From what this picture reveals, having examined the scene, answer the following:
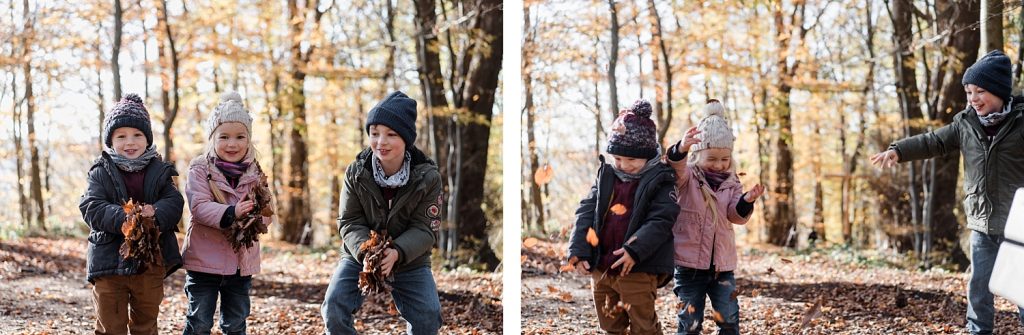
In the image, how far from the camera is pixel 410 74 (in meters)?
7.24

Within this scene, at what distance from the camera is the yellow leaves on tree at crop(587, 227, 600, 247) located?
3.23 meters

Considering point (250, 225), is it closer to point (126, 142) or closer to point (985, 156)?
point (126, 142)

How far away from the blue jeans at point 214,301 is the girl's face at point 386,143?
785 mm

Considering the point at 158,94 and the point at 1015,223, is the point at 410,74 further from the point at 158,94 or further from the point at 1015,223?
the point at 1015,223

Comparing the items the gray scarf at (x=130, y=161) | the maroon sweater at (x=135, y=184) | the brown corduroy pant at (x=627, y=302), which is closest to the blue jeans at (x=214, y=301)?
the maroon sweater at (x=135, y=184)

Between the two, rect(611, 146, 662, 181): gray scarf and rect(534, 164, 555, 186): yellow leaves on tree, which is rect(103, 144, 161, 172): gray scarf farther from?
rect(534, 164, 555, 186): yellow leaves on tree

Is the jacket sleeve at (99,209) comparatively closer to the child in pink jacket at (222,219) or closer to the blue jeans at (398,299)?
the child in pink jacket at (222,219)

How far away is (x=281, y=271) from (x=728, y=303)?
4.41 metres

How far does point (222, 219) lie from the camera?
10.2ft

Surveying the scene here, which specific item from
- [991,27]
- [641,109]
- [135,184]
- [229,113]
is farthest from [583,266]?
[991,27]

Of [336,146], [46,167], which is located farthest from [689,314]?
[46,167]

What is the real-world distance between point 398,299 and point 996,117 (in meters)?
2.69

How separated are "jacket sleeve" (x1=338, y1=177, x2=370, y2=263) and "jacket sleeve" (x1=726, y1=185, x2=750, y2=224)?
1.52 metres

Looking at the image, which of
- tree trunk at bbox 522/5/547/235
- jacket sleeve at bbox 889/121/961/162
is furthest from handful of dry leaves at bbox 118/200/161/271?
jacket sleeve at bbox 889/121/961/162
